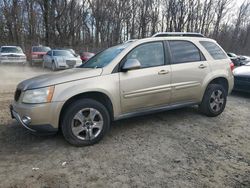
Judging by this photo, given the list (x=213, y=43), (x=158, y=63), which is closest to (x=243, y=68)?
(x=213, y=43)

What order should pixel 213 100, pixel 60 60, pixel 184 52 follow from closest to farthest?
pixel 184 52, pixel 213 100, pixel 60 60

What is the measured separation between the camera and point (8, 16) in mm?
28375

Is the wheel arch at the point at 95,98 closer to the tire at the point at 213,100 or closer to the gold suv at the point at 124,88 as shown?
the gold suv at the point at 124,88

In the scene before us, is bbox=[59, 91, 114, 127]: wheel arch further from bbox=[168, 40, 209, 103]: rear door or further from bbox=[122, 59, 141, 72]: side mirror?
bbox=[168, 40, 209, 103]: rear door

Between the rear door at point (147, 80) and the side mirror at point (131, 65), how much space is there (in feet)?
0.34

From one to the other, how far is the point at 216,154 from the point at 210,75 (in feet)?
6.39

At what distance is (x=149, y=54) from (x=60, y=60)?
11.4 meters

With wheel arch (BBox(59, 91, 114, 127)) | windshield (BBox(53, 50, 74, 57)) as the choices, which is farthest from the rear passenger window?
windshield (BBox(53, 50, 74, 57))

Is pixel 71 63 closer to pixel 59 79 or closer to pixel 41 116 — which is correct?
pixel 59 79

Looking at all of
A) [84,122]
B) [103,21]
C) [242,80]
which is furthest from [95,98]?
[103,21]

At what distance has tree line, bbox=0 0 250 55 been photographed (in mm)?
29391

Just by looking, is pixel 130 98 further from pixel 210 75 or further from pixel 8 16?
pixel 8 16

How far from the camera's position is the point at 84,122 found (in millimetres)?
3635

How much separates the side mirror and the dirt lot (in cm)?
122
